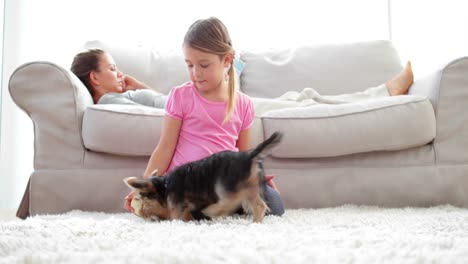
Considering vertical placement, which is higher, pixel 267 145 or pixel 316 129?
pixel 267 145

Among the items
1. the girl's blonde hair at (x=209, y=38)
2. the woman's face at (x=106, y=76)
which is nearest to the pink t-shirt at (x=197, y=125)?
the girl's blonde hair at (x=209, y=38)

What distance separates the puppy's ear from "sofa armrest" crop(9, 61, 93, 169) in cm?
66

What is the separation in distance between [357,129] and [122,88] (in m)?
1.11

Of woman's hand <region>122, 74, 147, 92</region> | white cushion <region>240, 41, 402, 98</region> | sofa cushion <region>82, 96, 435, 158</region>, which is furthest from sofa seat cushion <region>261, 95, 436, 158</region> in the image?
woman's hand <region>122, 74, 147, 92</region>

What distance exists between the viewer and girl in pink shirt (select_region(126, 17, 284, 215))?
152cm

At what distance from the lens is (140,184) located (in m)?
1.30

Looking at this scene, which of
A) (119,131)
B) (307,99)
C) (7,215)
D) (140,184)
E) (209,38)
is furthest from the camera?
(7,215)

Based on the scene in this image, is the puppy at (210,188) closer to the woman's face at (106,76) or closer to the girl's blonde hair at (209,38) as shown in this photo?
the girl's blonde hair at (209,38)

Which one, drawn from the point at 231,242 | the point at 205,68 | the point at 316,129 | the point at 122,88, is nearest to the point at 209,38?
the point at 205,68

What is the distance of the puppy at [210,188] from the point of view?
122cm

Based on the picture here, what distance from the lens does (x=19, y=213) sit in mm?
1931

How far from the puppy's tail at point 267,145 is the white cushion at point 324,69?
1.46m

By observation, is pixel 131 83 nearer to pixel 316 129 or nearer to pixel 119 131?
pixel 119 131

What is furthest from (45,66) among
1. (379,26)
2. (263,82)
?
(379,26)
